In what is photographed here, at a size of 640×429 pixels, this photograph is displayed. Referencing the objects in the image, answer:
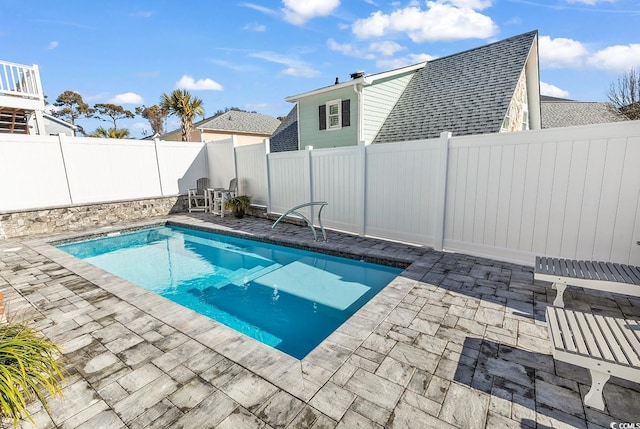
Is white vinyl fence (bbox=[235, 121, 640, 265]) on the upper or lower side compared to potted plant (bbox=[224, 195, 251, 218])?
upper

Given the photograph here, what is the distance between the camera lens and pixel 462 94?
9.60 metres

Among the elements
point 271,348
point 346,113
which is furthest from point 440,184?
point 346,113

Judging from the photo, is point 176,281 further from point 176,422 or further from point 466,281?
point 466,281

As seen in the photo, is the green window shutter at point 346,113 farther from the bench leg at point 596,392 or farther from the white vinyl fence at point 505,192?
the bench leg at point 596,392

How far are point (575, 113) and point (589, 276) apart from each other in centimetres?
1707

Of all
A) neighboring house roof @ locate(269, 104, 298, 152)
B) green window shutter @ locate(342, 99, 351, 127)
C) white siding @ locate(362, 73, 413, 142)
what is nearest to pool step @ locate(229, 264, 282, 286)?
white siding @ locate(362, 73, 413, 142)

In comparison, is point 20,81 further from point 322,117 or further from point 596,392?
point 596,392

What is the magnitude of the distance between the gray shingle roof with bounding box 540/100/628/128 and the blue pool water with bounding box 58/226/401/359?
15.2m

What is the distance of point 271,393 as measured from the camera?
2.01m

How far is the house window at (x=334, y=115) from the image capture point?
1027cm

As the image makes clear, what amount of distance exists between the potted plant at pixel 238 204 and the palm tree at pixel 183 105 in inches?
313

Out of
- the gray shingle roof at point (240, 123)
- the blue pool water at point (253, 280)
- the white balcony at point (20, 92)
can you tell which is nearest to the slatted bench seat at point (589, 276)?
the blue pool water at point (253, 280)

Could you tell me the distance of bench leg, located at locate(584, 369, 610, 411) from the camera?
A: 1.76 meters

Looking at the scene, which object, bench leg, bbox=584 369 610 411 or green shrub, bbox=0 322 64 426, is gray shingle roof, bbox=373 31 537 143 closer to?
bench leg, bbox=584 369 610 411
